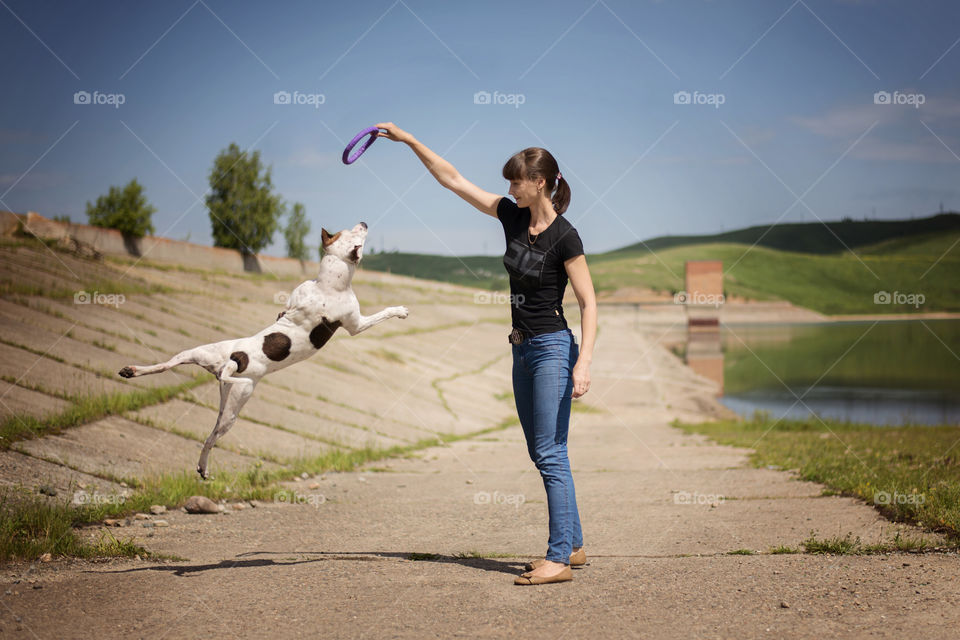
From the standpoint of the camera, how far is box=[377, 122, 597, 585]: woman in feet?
14.9

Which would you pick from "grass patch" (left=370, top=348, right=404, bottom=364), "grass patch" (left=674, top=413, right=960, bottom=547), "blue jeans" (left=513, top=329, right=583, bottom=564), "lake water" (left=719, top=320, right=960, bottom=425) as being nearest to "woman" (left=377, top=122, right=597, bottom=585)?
"blue jeans" (left=513, top=329, right=583, bottom=564)

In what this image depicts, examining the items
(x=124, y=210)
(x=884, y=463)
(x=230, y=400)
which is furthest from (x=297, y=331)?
(x=124, y=210)

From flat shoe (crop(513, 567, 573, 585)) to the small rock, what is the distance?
3.50 m

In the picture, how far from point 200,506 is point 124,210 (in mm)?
40833

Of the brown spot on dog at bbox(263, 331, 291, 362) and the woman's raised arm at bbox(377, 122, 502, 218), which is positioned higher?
the woman's raised arm at bbox(377, 122, 502, 218)

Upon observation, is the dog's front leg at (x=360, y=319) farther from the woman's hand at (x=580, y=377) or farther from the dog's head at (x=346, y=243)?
the woman's hand at (x=580, y=377)

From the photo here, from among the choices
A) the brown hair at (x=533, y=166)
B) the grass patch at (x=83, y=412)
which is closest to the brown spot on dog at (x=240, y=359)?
the brown hair at (x=533, y=166)

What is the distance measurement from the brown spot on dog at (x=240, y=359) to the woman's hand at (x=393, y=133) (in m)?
1.56

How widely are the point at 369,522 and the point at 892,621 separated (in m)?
4.16

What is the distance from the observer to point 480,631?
12.3ft

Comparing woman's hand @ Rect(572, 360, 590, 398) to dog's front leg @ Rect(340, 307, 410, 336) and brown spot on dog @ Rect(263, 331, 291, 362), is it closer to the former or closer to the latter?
dog's front leg @ Rect(340, 307, 410, 336)

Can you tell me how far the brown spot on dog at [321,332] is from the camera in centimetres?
438

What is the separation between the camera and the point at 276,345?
4340 mm

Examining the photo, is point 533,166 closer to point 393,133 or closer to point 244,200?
point 393,133
